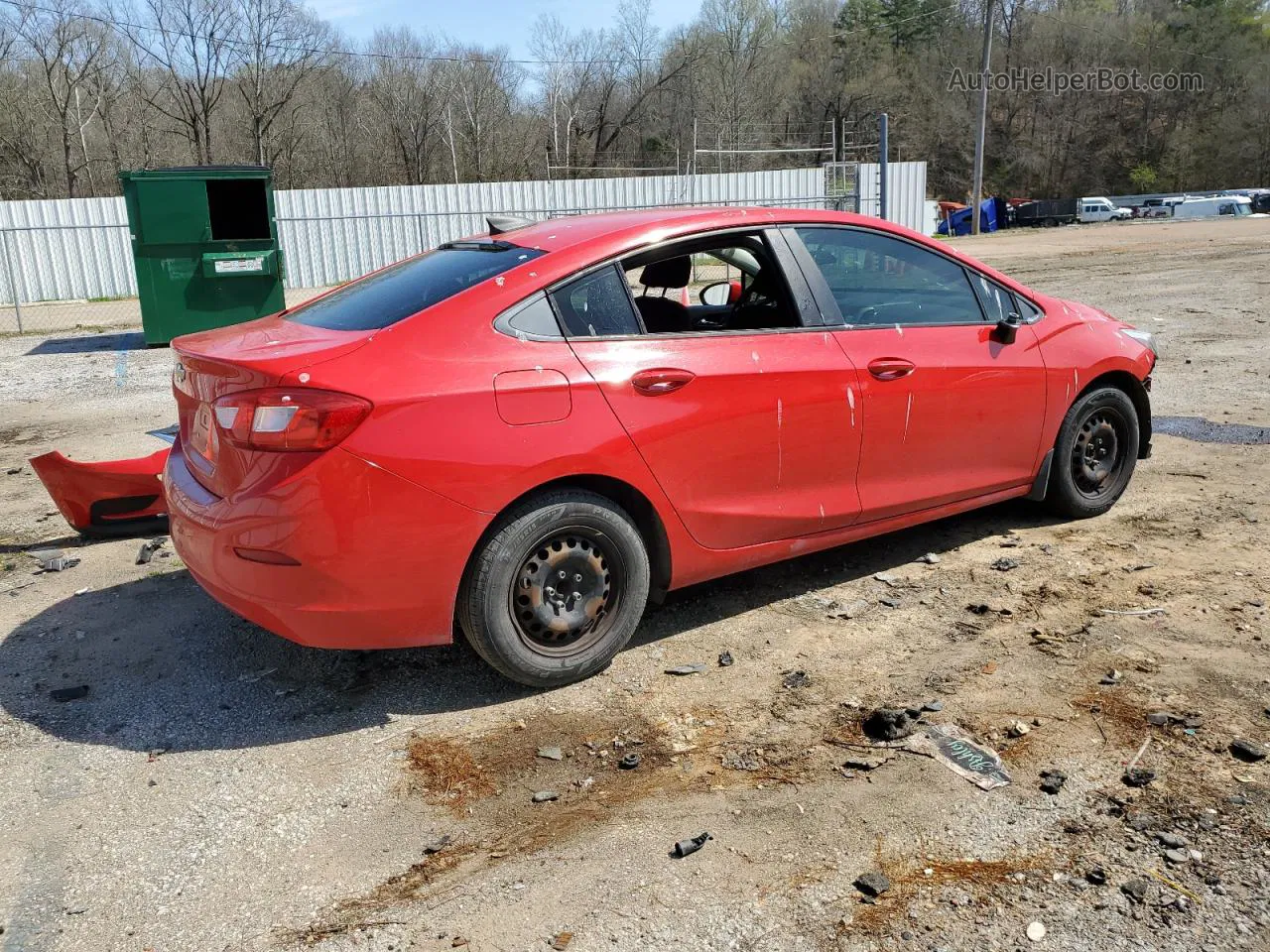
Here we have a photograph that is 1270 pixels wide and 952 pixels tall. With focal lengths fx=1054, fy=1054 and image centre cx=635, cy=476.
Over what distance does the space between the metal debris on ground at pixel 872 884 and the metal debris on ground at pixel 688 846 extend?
0.43 metres

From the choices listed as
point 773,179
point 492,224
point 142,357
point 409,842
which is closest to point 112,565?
point 492,224

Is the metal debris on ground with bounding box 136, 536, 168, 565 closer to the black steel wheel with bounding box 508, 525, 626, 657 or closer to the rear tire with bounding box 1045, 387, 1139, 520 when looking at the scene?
the black steel wheel with bounding box 508, 525, 626, 657

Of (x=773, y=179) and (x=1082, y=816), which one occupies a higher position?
(x=773, y=179)

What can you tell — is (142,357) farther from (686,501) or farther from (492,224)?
(686,501)

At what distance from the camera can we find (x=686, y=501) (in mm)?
3988

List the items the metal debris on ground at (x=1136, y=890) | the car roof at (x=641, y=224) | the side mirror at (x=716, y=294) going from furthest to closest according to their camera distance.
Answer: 1. the side mirror at (x=716, y=294)
2. the car roof at (x=641, y=224)
3. the metal debris on ground at (x=1136, y=890)

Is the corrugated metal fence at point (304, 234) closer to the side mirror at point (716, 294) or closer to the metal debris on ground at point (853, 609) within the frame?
the side mirror at point (716, 294)

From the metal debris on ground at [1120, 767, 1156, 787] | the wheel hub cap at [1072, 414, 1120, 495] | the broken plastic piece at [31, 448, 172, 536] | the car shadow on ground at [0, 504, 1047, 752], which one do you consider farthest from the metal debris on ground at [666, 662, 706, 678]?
the broken plastic piece at [31, 448, 172, 536]

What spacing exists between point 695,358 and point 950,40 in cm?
8803

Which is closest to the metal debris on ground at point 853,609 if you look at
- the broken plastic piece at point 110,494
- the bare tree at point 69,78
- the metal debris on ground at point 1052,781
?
the metal debris on ground at point 1052,781

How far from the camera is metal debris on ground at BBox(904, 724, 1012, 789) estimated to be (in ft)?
10.5

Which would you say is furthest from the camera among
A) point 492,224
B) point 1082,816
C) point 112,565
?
point 112,565

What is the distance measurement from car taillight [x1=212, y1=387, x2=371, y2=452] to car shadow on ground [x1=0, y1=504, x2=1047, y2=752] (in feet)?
3.45

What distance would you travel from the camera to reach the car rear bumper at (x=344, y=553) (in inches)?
131
